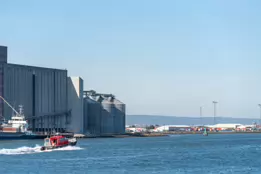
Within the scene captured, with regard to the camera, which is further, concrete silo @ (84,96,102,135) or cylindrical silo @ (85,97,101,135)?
cylindrical silo @ (85,97,101,135)

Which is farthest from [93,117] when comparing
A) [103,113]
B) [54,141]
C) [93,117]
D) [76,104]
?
[54,141]

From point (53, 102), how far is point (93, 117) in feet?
62.2

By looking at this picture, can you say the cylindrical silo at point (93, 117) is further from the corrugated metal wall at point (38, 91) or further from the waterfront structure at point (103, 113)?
the corrugated metal wall at point (38, 91)

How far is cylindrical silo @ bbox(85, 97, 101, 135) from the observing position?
184 meters

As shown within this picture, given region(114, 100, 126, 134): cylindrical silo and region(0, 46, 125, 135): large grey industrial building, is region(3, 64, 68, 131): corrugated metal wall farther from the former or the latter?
region(114, 100, 126, 134): cylindrical silo

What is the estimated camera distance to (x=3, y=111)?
6004 inches

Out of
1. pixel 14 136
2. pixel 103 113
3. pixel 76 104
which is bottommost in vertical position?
pixel 14 136

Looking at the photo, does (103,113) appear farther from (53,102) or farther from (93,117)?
(53,102)

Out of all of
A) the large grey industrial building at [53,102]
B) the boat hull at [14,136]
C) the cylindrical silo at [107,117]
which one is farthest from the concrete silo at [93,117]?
the boat hull at [14,136]

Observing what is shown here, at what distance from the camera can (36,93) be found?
163250 millimetres

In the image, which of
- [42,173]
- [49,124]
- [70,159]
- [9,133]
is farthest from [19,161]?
[49,124]

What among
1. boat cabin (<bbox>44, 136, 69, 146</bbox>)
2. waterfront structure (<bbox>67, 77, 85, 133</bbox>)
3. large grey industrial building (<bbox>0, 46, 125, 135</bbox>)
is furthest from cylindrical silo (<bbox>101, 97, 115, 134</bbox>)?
boat cabin (<bbox>44, 136, 69, 146</bbox>)

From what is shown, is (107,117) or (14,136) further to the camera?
(107,117)

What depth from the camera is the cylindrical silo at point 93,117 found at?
184 metres
